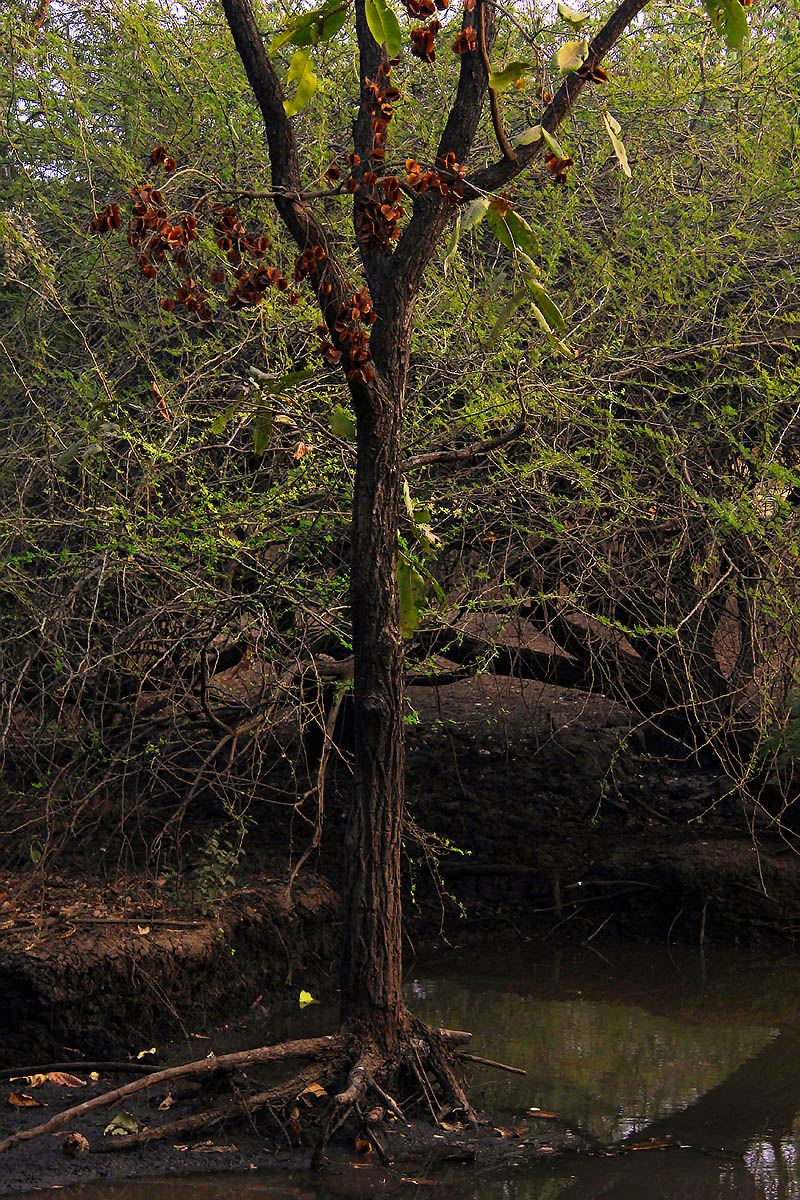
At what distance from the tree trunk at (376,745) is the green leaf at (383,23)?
5.25ft

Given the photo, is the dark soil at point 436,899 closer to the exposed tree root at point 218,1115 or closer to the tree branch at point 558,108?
the exposed tree root at point 218,1115

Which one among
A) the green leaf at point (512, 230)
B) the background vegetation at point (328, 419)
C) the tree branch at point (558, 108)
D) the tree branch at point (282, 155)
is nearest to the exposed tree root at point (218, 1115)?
the background vegetation at point (328, 419)

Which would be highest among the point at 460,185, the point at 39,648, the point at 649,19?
the point at 649,19

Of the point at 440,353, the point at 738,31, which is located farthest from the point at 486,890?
the point at 738,31

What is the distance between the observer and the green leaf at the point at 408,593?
4.55m

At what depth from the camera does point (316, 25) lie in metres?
3.43

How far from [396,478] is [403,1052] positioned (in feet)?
6.76

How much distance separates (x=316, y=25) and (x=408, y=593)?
193cm

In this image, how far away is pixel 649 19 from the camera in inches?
248

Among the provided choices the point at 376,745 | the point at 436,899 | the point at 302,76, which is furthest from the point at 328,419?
the point at 436,899

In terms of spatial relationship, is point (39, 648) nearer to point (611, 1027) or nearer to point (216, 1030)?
point (216, 1030)

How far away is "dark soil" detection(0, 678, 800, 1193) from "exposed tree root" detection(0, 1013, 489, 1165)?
81 mm

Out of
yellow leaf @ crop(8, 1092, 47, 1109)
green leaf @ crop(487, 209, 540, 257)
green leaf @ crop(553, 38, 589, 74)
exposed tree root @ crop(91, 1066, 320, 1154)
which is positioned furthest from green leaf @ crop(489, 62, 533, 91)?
yellow leaf @ crop(8, 1092, 47, 1109)

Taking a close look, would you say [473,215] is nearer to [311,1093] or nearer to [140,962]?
[311,1093]
